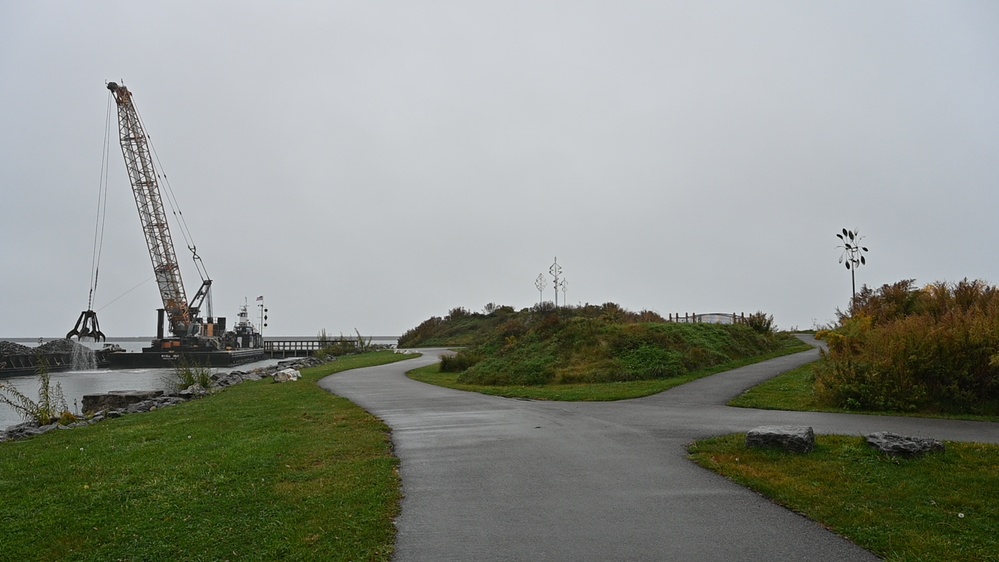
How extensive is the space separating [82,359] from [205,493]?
67.9 m

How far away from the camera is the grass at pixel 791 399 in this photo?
38.2ft

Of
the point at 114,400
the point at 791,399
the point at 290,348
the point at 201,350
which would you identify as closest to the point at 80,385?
the point at 114,400

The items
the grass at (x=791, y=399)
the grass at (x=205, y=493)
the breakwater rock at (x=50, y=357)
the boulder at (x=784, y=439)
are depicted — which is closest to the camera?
the grass at (x=205, y=493)

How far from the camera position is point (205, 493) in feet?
22.7

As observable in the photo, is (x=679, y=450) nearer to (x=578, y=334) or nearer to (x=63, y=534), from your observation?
(x=63, y=534)

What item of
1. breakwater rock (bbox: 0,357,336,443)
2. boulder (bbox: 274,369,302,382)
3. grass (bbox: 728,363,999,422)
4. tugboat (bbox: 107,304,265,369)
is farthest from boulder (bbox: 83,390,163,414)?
tugboat (bbox: 107,304,265,369)

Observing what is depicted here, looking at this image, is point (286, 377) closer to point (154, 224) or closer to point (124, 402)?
point (124, 402)

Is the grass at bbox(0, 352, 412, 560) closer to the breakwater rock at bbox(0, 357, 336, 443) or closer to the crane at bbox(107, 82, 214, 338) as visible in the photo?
the breakwater rock at bbox(0, 357, 336, 443)

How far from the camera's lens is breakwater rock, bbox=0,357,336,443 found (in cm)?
1458

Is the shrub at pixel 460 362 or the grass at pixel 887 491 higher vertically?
the shrub at pixel 460 362

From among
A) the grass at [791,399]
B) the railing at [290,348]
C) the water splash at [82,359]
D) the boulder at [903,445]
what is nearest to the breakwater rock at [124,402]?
the grass at [791,399]

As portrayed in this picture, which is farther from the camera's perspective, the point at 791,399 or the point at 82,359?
the point at 82,359

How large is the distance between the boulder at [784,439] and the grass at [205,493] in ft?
15.7

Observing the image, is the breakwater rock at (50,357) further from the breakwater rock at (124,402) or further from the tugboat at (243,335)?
the breakwater rock at (124,402)
